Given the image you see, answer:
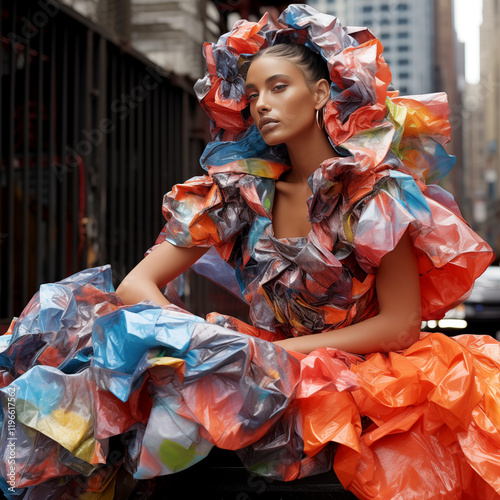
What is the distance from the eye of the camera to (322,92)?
2.12 meters

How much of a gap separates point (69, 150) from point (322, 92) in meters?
3.99

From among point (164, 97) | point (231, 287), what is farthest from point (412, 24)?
point (231, 287)

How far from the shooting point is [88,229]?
19.2ft

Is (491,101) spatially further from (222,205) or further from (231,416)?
(231,416)

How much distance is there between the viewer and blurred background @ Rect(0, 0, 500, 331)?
16.8 ft

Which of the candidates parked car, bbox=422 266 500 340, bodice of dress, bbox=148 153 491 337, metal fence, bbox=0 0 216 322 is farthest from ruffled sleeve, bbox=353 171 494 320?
parked car, bbox=422 266 500 340

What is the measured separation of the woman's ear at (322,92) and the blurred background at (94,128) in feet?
8.03

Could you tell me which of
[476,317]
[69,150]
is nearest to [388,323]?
[69,150]

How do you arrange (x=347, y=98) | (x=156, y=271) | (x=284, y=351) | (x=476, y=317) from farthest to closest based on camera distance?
1. (x=476, y=317)
2. (x=156, y=271)
3. (x=347, y=98)
4. (x=284, y=351)

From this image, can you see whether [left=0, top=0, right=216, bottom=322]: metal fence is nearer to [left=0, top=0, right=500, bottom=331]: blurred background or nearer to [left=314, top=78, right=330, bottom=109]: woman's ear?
[left=0, top=0, right=500, bottom=331]: blurred background

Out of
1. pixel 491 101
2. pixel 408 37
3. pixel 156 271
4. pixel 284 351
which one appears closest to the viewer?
pixel 284 351

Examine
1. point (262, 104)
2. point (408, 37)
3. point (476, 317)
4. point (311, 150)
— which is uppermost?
point (408, 37)

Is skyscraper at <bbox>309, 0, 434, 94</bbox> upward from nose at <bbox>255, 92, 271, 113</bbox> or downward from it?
upward

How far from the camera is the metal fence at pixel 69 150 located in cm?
→ 504
